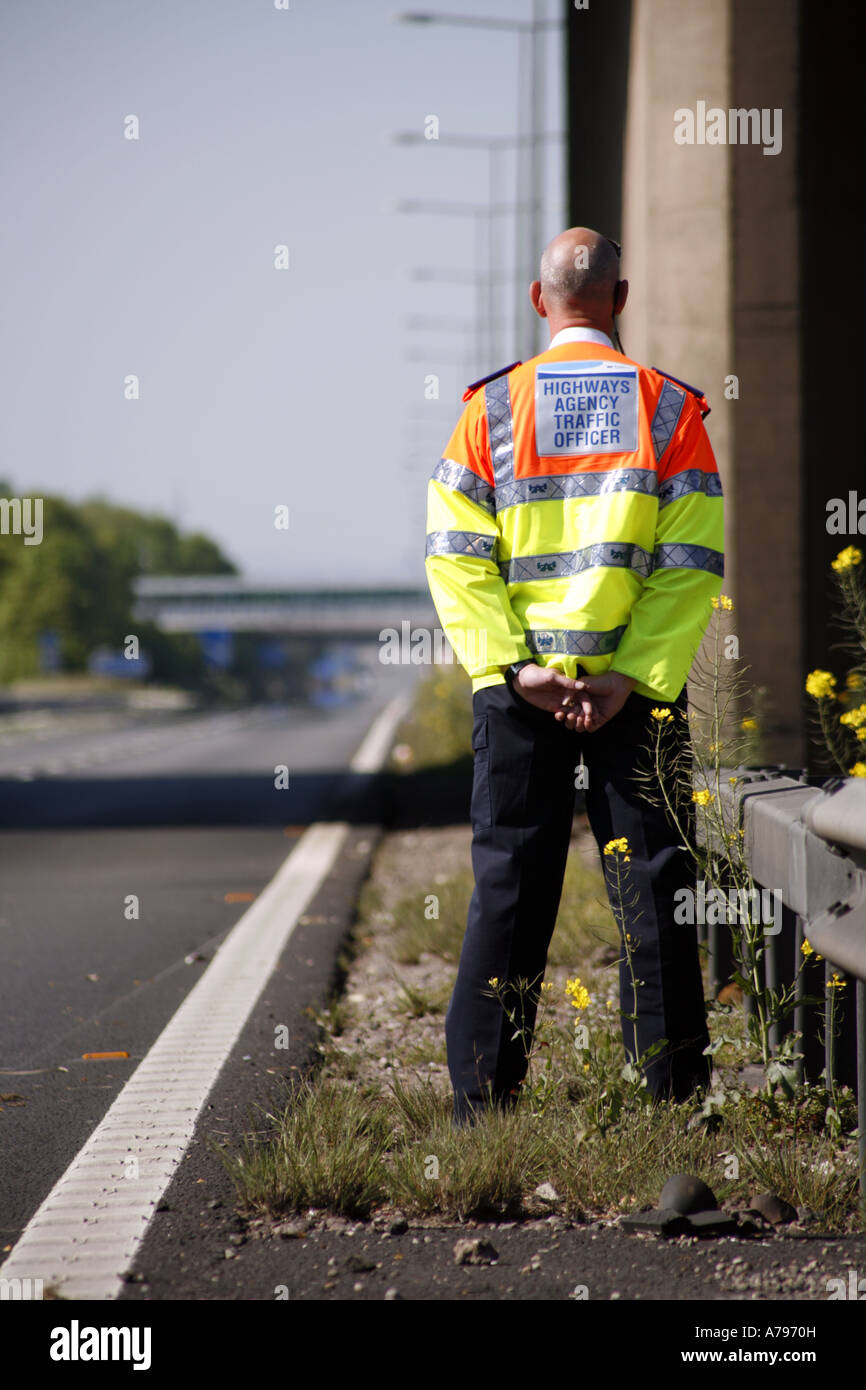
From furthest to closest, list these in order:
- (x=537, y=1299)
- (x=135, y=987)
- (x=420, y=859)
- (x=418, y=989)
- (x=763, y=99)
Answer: (x=420, y=859) → (x=763, y=99) → (x=135, y=987) → (x=418, y=989) → (x=537, y=1299)

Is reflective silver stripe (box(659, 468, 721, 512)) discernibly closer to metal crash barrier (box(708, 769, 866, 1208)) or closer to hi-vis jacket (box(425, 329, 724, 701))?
hi-vis jacket (box(425, 329, 724, 701))

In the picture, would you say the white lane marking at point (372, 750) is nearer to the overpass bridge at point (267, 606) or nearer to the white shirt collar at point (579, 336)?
the white shirt collar at point (579, 336)

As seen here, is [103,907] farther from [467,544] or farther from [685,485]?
[685,485]

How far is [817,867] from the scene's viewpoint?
10.1 ft

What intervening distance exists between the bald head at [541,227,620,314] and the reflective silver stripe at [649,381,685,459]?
11.5 inches

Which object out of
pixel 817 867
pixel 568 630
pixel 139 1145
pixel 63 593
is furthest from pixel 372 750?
pixel 63 593

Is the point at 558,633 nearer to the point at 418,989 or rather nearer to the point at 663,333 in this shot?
the point at 418,989

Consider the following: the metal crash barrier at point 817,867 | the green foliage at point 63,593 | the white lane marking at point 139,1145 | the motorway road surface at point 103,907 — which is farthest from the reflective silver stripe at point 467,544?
the green foliage at point 63,593

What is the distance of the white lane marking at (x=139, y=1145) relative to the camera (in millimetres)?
2924

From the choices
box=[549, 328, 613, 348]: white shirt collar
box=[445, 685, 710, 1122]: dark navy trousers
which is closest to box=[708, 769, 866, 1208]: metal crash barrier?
box=[445, 685, 710, 1122]: dark navy trousers

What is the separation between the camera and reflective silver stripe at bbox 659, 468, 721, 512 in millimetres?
3570

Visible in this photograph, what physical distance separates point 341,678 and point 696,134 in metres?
181
